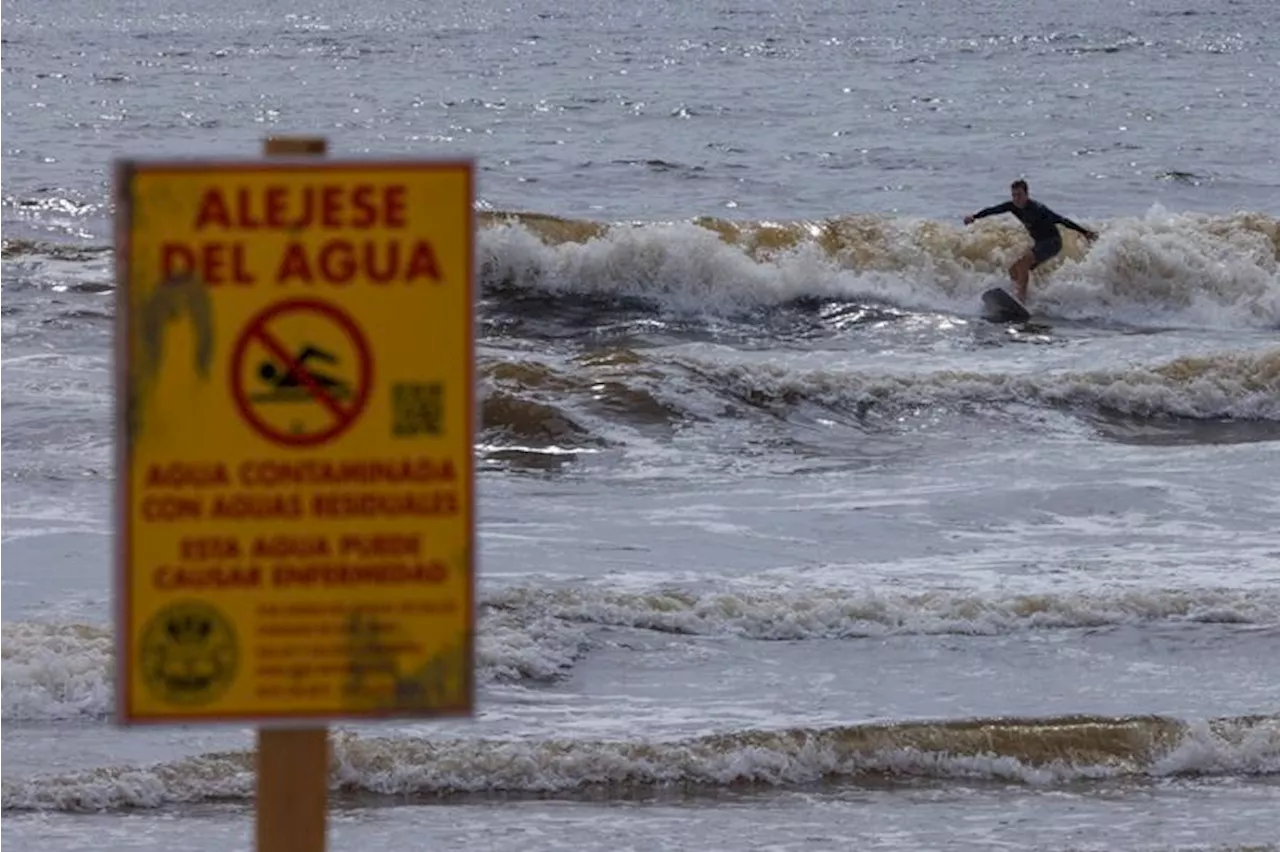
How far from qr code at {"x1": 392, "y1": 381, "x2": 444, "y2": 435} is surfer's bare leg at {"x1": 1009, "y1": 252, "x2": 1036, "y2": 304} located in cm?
2253

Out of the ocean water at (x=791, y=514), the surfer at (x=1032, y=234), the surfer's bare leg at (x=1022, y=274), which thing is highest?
the surfer at (x=1032, y=234)

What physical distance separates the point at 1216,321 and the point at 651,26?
171 feet

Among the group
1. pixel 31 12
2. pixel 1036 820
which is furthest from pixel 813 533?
pixel 31 12

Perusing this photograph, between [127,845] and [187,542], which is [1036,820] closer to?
[127,845]

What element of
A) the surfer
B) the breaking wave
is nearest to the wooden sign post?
the breaking wave

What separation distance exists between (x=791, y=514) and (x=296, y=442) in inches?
448

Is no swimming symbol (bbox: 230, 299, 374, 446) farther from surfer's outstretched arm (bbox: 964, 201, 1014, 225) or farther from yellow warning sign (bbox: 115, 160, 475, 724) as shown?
surfer's outstretched arm (bbox: 964, 201, 1014, 225)

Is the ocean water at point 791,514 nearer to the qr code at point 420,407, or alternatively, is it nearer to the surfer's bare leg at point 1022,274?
the surfer's bare leg at point 1022,274

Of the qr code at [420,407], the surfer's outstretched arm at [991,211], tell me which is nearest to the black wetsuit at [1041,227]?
the surfer's outstretched arm at [991,211]

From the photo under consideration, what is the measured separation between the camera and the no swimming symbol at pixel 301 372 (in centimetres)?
257

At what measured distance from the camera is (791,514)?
45.6 ft

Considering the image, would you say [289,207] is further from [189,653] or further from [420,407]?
[189,653]

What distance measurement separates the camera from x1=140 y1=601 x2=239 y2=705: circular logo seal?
102 inches

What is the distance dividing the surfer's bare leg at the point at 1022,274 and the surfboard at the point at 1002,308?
0.64ft
